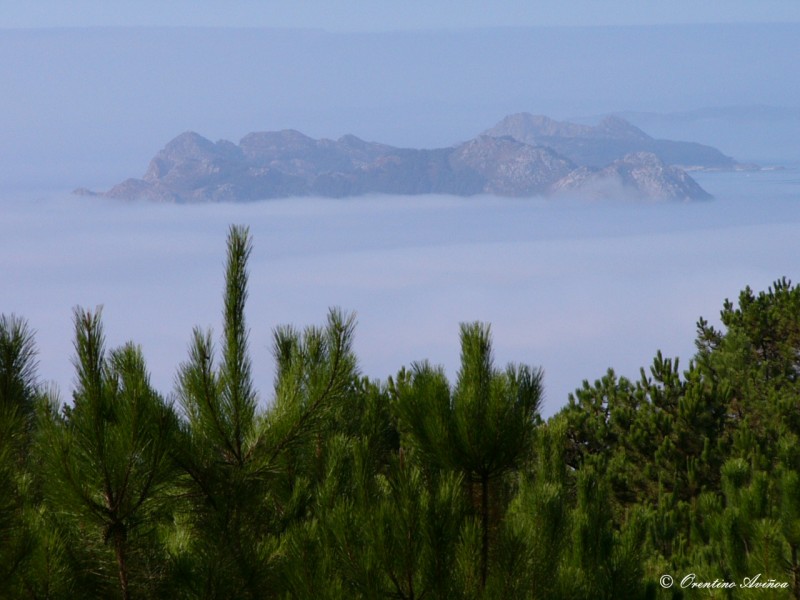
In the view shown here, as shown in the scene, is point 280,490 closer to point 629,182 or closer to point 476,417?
point 476,417

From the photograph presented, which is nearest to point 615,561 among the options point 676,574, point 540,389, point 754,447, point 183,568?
point 540,389

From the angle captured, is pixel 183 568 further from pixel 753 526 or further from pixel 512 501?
pixel 753 526

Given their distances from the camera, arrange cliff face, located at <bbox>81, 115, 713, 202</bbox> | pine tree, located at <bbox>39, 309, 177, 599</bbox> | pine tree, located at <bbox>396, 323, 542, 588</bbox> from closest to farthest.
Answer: pine tree, located at <bbox>39, 309, 177, 599</bbox> → pine tree, located at <bbox>396, 323, 542, 588</bbox> → cliff face, located at <bbox>81, 115, 713, 202</bbox>

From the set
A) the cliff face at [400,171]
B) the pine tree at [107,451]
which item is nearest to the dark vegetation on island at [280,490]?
the pine tree at [107,451]

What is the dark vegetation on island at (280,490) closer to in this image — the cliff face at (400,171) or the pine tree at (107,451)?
the pine tree at (107,451)

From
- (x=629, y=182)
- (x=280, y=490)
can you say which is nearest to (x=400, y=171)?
(x=629, y=182)

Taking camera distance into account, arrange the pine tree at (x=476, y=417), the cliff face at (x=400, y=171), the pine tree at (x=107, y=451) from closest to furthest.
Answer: the pine tree at (x=107, y=451)
the pine tree at (x=476, y=417)
the cliff face at (x=400, y=171)

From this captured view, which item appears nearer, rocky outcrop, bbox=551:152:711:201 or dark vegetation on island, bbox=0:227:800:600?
dark vegetation on island, bbox=0:227:800:600

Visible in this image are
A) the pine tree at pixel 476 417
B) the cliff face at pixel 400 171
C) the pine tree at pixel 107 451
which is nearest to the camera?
the pine tree at pixel 107 451

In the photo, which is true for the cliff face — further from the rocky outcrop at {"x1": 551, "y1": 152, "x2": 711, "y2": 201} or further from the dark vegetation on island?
the dark vegetation on island

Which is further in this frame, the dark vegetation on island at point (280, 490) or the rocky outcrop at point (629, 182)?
the rocky outcrop at point (629, 182)

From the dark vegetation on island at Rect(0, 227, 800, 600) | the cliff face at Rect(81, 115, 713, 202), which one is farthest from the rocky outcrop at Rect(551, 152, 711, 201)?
the dark vegetation on island at Rect(0, 227, 800, 600)

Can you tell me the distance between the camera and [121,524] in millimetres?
3311

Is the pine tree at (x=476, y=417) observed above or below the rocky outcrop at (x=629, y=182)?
below
